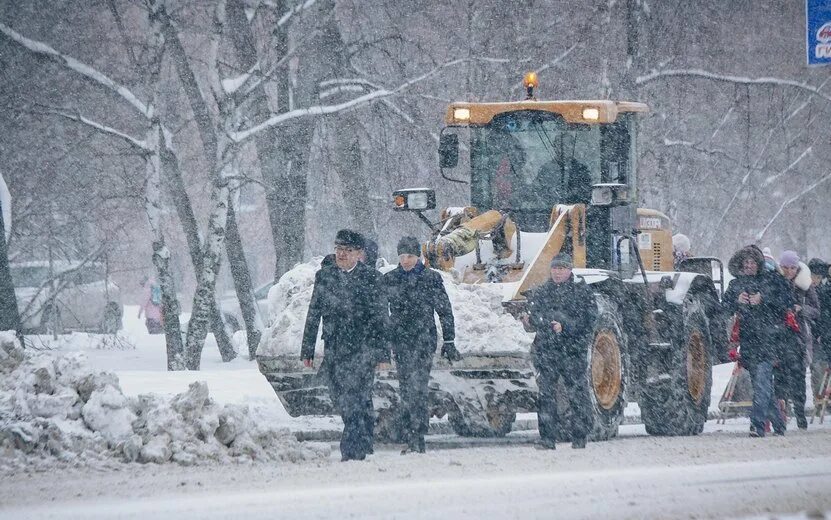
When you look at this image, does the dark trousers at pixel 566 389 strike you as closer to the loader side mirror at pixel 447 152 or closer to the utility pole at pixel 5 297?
the loader side mirror at pixel 447 152

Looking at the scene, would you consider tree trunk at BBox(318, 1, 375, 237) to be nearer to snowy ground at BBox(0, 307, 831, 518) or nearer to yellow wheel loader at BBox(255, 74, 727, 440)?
yellow wheel loader at BBox(255, 74, 727, 440)

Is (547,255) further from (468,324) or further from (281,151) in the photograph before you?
(281,151)

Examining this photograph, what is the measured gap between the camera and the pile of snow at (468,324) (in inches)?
428

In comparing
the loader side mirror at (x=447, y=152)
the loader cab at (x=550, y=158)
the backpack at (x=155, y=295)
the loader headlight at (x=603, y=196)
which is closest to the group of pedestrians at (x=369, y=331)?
the loader headlight at (x=603, y=196)

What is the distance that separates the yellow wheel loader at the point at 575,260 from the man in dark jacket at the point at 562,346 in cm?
20

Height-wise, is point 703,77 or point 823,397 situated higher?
point 703,77

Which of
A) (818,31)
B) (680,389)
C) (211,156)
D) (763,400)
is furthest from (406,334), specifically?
(818,31)

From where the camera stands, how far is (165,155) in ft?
61.9

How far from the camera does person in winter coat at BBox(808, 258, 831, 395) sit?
14352 millimetres

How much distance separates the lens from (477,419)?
11.8 metres

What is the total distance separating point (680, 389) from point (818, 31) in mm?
7917

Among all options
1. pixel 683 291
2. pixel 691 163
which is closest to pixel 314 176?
pixel 691 163

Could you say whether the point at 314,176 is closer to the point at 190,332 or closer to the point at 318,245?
the point at 190,332

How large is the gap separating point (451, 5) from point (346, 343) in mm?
12465
